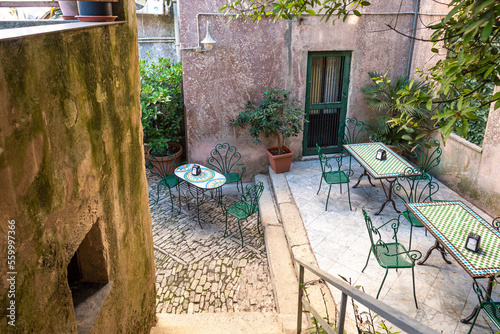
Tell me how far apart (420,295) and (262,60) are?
5001mm

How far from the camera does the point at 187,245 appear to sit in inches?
247

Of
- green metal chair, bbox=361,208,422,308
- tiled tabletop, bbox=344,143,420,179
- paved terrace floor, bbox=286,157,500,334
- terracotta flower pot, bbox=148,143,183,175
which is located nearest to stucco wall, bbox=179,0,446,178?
terracotta flower pot, bbox=148,143,183,175

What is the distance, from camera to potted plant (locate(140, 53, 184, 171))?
302 inches

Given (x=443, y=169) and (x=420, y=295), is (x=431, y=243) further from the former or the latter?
(x=443, y=169)

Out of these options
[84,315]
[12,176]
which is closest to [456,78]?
[12,176]

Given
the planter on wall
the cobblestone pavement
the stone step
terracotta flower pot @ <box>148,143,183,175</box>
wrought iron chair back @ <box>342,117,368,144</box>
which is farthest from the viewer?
wrought iron chair back @ <box>342,117,368,144</box>

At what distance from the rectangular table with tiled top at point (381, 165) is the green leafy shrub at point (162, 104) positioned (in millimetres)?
3542

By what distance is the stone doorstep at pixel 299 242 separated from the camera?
4.43 metres

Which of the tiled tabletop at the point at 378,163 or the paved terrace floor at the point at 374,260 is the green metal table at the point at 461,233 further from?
the tiled tabletop at the point at 378,163

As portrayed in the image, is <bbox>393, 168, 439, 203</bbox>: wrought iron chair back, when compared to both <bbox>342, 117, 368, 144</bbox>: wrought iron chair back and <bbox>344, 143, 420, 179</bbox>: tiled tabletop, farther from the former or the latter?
<bbox>342, 117, 368, 144</bbox>: wrought iron chair back

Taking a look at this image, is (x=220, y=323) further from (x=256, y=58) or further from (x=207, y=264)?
(x=256, y=58)

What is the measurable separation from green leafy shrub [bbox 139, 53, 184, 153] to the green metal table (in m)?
4.98

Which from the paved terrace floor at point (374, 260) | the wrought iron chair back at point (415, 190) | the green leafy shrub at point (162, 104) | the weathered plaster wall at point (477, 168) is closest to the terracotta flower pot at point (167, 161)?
the green leafy shrub at point (162, 104)

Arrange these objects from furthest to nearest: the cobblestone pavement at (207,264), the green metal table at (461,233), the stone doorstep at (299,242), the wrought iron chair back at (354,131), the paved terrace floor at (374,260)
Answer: the wrought iron chair back at (354,131) → the cobblestone pavement at (207,264) → the stone doorstep at (299,242) → the paved terrace floor at (374,260) → the green metal table at (461,233)
